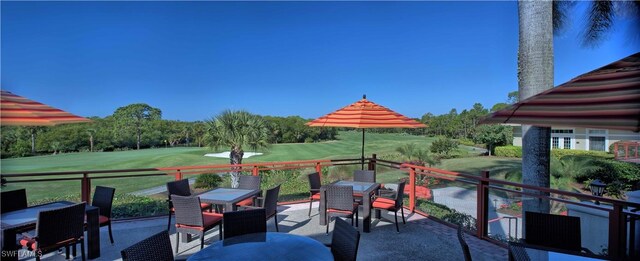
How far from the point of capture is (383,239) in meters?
4.53

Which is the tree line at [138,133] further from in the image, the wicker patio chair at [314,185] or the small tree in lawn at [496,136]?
the wicker patio chair at [314,185]

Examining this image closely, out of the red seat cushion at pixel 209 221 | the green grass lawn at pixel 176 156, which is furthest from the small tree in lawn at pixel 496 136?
the red seat cushion at pixel 209 221

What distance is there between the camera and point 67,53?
135 feet

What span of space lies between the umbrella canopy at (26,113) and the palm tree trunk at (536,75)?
6150 mm

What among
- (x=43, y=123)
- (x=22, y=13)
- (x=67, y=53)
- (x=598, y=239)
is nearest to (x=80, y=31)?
(x=22, y=13)

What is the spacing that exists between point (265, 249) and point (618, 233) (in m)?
3.36

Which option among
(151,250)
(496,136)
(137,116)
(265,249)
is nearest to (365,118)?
(265,249)

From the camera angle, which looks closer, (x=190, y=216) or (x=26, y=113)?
(x=26, y=113)

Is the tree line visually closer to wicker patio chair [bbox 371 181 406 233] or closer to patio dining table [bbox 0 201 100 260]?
wicker patio chair [bbox 371 181 406 233]

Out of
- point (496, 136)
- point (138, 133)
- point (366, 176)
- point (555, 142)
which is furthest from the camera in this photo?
point (138, 133)

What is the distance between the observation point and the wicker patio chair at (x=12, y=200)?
362cm

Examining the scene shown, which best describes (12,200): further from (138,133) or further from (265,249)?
(138,133)

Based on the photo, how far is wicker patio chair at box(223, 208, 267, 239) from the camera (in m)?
2.82

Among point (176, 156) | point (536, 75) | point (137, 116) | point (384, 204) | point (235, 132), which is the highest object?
Answer: point (137, 116)
